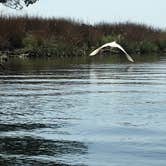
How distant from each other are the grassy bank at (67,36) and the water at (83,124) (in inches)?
1062

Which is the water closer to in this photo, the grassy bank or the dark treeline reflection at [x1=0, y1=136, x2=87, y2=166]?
the dark treeline reflection at [x1=0, y1=136, x2=87, y2=166]

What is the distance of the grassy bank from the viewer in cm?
4869

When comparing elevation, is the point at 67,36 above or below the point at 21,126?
above

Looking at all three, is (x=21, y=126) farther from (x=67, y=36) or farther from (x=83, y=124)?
(x=67, y=36)

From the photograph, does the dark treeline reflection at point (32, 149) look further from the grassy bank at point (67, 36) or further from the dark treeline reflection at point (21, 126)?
the grassy bank at point (67, 36)

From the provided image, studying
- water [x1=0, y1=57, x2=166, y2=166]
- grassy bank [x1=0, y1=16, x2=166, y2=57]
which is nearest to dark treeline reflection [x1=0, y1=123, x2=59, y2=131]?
water [x1=0, y1=57, x2=166, y2=166]

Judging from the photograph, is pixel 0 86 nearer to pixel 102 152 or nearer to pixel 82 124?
pixel 82 124

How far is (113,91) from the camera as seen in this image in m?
19.3

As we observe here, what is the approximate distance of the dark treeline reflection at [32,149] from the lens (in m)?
9.55

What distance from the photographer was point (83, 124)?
504 inches

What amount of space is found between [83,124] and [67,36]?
40940mm

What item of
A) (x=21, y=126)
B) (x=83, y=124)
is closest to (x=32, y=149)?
(x=21, y=126)

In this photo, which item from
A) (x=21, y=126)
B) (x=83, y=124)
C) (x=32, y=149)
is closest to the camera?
(x=32, y=149)

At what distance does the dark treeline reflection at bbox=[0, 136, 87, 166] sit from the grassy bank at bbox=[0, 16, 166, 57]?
3569 cm
